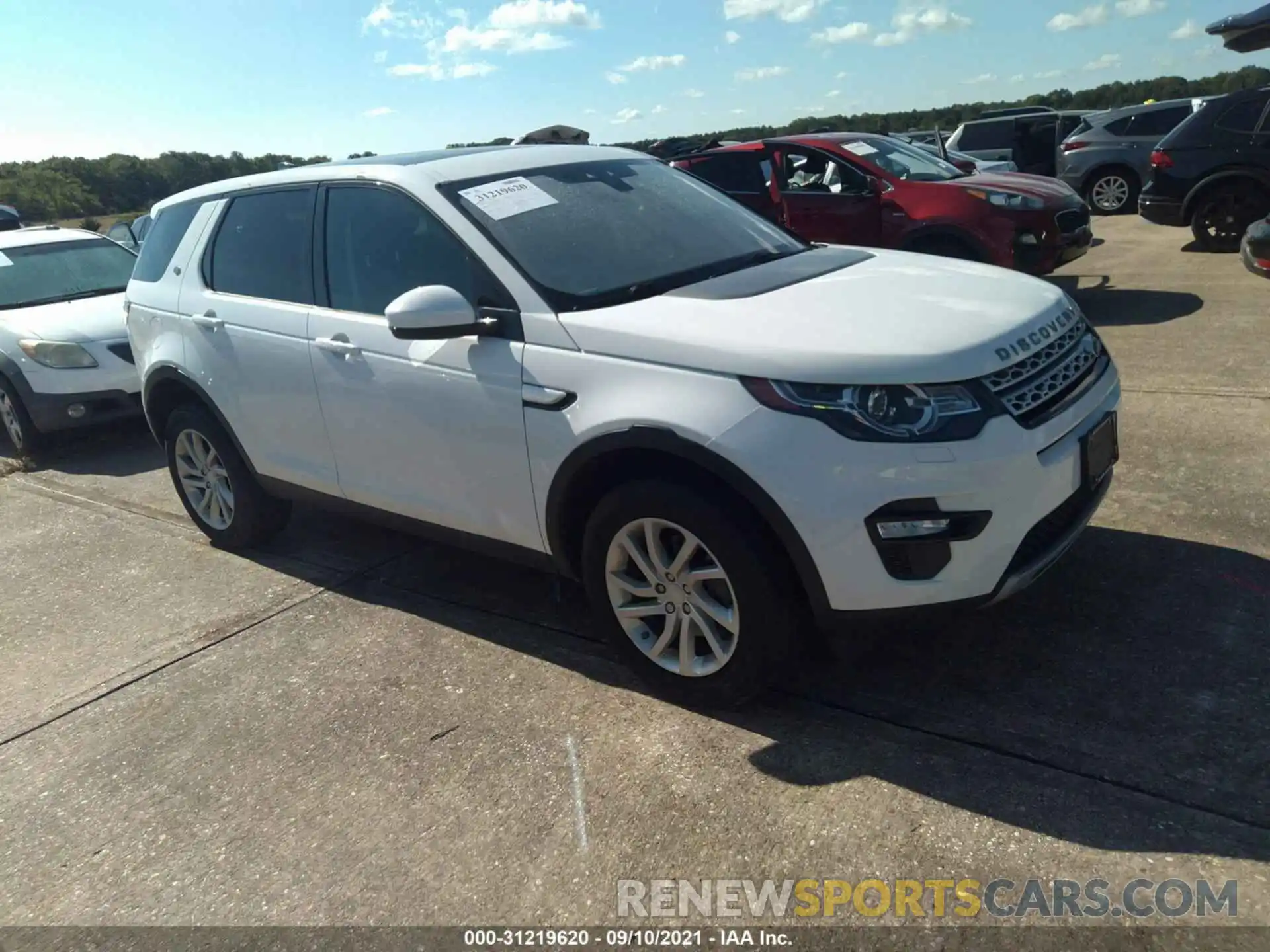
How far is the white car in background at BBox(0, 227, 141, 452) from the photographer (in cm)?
733

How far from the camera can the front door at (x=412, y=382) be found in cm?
354

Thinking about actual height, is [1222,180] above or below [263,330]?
below

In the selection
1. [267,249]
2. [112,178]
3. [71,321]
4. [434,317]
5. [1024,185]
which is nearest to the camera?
Answer: [434,317]

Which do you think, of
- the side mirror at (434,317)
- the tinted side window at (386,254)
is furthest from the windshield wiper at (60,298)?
the side mirror at (434,317)

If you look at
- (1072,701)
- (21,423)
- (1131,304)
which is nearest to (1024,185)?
(1131,304)

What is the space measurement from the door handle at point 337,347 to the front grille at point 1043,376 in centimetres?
232

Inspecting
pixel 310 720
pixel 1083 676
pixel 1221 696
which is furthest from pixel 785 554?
pixel 310 720

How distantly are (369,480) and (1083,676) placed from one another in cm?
268

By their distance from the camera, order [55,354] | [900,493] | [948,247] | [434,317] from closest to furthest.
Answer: [900,493] < [434,317] < [55,354] < [948,247]

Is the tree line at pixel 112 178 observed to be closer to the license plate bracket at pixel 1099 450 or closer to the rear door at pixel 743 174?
the rear door at pixel 743 174

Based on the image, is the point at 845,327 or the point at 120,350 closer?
the point at 845,327

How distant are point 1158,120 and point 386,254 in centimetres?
1433

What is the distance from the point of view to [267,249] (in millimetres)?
4504

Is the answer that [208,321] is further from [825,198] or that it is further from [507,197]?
[825,198]
